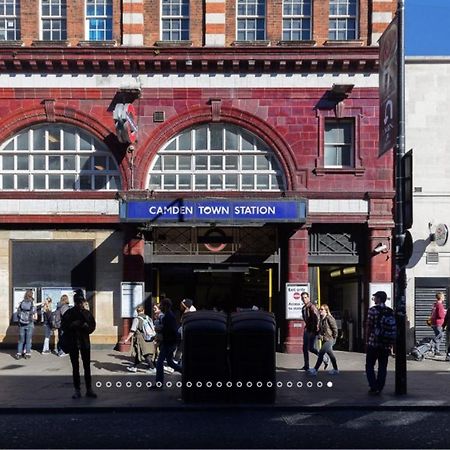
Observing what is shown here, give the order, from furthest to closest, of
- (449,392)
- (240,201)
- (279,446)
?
(240,201) → (449,392) → (279,446)

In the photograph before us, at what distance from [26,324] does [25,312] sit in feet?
1.03

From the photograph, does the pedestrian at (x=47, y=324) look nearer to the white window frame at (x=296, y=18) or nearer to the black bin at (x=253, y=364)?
the black bin at (x=253, y=364)

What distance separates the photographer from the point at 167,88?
2133 cm

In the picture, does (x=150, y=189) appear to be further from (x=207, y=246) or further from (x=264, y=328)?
(x=264, y=328)

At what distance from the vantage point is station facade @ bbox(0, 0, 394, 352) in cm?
2102

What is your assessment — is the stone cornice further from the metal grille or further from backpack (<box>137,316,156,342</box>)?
backpack (<box>137,316,156,342</box>)

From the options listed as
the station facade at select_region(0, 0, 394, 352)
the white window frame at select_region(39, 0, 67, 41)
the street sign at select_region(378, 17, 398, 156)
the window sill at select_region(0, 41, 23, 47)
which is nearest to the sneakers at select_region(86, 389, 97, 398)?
the street sign at select_region(378, 17, 398, 156)

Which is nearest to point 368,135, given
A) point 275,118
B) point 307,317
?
point 275,118

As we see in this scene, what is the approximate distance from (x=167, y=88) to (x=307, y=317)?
26.0ft

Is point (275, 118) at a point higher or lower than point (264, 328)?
higher

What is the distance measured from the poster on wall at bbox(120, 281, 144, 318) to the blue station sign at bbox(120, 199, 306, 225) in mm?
2005

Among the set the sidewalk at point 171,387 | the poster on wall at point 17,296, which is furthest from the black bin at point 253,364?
the poster on wall at point 17,296

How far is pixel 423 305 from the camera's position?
21.3 meters

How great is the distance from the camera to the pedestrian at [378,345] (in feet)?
43.9
